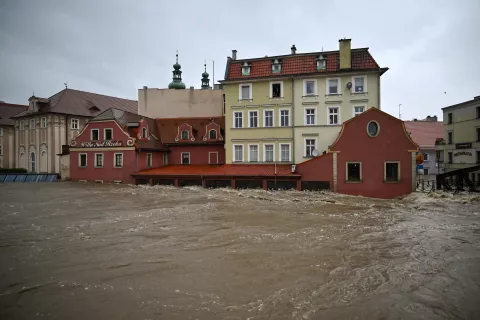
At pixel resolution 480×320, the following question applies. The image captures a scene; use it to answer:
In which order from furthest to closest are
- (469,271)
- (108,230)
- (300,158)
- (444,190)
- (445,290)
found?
(300,158) → (444,190) → (108,230) → (469,271) → (445,290)

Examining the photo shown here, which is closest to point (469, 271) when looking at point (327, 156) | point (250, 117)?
point (327, 156)

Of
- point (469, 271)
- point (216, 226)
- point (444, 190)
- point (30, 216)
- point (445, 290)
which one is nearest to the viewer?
point (445, 290)

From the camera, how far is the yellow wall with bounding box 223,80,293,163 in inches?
1227

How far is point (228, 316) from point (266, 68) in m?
29.1

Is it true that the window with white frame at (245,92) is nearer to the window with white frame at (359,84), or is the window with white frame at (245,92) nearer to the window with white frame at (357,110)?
the window with white frame at (359,84)

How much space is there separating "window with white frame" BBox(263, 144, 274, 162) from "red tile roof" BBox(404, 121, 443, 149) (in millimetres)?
32397

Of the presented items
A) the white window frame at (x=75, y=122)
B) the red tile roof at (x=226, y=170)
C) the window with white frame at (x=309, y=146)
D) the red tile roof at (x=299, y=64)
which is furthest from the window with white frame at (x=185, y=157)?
the white window frame at (x=75, y=122)

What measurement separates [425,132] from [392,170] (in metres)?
34.4

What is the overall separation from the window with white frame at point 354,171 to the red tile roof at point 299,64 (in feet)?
32.2

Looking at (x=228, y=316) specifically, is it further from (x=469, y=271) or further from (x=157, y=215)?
(x=157, y=215)

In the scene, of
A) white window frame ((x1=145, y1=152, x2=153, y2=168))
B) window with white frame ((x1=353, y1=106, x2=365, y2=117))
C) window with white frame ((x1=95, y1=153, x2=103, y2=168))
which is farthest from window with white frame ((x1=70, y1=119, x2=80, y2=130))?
window with white frame ((x1=353, y1=106, x2=365, y2=117))

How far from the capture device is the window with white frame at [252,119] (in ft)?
105

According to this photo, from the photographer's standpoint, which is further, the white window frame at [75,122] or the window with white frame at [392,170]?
the white window frame at [75,122]

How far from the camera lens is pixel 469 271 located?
27.7ft
